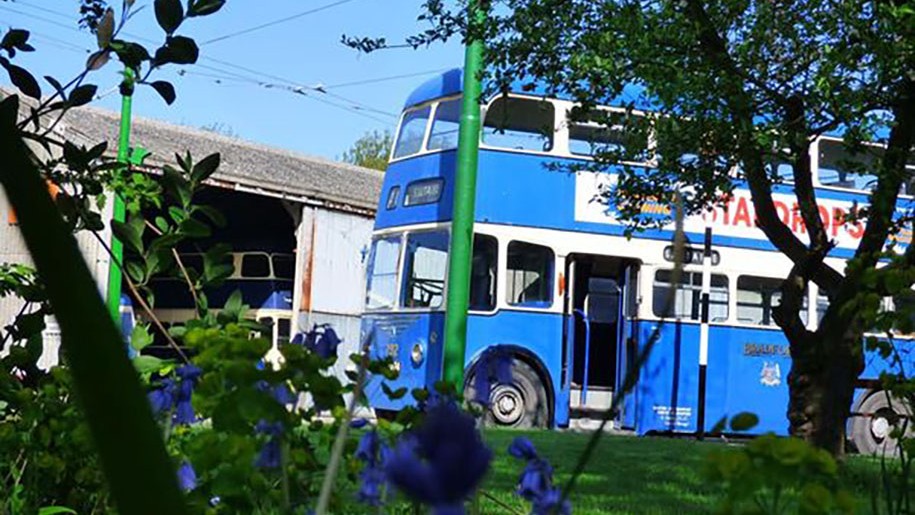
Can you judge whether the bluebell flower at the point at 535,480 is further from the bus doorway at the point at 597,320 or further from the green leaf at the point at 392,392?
the bus doorway at the point at 597,320

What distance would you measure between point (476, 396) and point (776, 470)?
0.33 metres

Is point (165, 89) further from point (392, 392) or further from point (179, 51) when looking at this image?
point (392, 392)

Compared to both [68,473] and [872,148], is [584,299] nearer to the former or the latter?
[872,148]

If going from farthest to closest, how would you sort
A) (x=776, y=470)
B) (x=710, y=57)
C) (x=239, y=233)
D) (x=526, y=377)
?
(x=239, y=233)
(x=526, y=377)
(x=710, y=57)
(x=776, y=470)

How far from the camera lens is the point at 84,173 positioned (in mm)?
3254

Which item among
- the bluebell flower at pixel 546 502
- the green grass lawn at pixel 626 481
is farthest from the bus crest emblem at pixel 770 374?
the bluebell flower at pixel 546 502

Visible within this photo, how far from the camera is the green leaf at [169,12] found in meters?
2.44

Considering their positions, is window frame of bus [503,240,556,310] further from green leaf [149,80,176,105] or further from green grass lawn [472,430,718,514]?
green leaf [149,80,176,105]

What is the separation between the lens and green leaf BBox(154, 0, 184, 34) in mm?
2441

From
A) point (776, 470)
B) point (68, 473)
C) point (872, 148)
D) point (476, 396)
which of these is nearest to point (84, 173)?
point (68, 473)

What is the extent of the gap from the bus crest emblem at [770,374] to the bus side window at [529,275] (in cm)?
283

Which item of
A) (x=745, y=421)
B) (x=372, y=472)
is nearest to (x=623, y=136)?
(x=372, y=472)

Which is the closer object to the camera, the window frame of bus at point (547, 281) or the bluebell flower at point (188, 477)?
the bluebell flower at point (188, 477)

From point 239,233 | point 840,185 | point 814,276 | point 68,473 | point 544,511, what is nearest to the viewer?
point 544,511
